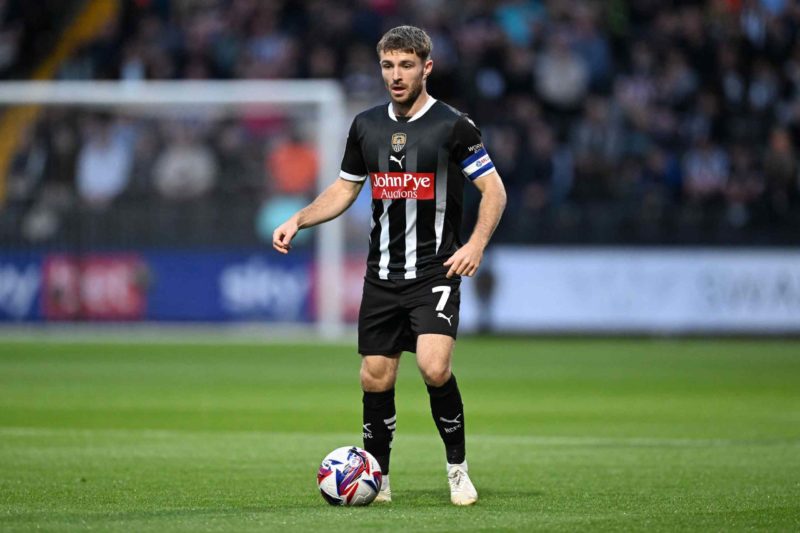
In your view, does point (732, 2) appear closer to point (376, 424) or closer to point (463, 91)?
point (463, 91)

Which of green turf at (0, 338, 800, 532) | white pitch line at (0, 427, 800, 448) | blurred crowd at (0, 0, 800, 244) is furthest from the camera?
blurred crowd at (0, 0, 800, 244)

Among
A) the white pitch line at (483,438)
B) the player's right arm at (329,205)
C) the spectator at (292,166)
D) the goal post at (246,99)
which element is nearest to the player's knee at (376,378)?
the player's right arm at (329,205)

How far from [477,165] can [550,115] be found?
14841 mm

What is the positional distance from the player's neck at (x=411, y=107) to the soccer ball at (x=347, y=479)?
62.9 inches

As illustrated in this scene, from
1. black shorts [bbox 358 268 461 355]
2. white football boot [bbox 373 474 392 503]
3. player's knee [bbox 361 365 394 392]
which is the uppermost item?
black shorts [bbox 358 268 461 355]

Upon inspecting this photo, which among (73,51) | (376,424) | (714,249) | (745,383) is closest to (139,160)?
(73,51)

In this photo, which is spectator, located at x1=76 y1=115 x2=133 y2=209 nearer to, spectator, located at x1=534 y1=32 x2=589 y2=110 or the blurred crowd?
the blurred crowd

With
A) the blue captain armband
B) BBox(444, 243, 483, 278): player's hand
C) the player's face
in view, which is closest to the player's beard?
the player's face

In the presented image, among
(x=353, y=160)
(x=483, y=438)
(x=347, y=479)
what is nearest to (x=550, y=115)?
(x=483, y=438)

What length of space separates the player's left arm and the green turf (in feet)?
3.61

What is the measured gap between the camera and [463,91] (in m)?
21.6

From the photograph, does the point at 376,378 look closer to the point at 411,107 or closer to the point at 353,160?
the point at 353,160

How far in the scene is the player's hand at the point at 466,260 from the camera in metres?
6.74

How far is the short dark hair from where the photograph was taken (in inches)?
269
